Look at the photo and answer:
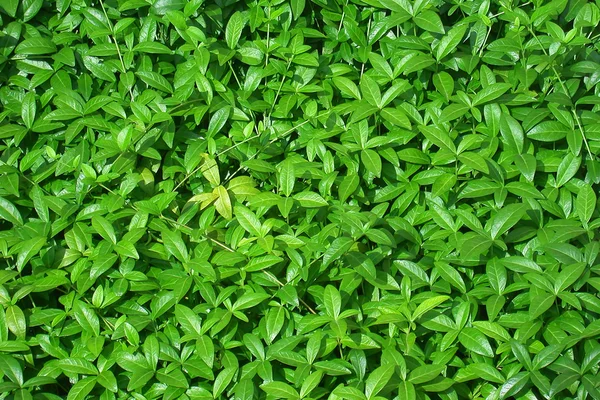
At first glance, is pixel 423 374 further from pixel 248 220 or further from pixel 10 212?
pixel 10 212

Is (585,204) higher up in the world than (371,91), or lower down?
lower down

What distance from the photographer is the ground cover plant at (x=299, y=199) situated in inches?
99.5

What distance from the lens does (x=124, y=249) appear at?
2615mm

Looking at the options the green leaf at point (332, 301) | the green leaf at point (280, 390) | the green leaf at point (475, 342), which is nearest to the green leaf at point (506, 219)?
the green leaf at point (475, 342)

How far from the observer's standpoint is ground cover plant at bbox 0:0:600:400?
Result: 2527mm

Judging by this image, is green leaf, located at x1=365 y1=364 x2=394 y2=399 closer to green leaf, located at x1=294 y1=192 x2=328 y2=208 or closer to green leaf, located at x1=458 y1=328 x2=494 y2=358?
green leaf, located at x1=458 y1=328 x2=494 y2=358

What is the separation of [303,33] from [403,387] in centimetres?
140

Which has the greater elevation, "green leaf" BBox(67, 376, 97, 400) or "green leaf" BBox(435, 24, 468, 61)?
"green leaf" BBox(435, 24, 468, 61)

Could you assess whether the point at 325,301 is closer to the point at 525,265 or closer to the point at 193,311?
the point at 193,311

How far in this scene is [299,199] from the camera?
2730mm

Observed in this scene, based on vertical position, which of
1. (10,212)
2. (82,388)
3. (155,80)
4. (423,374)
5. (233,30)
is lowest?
(82,388)

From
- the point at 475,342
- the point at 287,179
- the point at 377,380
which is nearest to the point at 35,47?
the point at 287,179

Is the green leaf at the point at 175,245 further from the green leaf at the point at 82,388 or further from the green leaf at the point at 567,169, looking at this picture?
the green leaf at the point at 567,169

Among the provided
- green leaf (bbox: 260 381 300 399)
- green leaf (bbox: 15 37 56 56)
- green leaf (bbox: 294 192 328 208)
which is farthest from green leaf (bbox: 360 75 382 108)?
green leaf (bbox: 15 37 56 56)
